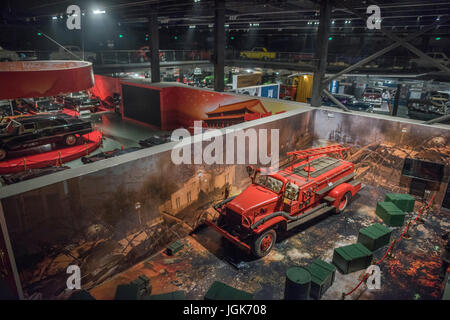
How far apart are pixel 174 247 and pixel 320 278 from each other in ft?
11.1

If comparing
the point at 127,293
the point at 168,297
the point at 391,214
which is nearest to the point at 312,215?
the point at 391,214

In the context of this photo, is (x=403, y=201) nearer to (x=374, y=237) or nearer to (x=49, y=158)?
(x=374, y=237)

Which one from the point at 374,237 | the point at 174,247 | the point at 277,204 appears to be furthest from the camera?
the point at 277,204

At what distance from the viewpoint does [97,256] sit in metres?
5.84

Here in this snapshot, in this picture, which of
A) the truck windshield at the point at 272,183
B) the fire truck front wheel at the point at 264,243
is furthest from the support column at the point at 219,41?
the fire truck front wheel at the point at 264,243

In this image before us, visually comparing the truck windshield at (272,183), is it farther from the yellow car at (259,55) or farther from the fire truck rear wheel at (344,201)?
the yellow car at (259,55)

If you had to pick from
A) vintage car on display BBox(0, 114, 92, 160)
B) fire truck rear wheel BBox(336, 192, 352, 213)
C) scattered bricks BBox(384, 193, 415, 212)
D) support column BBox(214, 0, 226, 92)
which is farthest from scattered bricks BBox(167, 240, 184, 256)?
vintage car on display BBox(0, 114, 92, 160)

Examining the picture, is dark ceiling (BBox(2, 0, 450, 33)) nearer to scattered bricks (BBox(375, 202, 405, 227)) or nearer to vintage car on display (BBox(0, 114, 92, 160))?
vintage car on display (BBox(0, 114, 92, 160))

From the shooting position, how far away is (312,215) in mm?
7773

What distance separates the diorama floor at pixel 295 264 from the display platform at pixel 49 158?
8.90 m

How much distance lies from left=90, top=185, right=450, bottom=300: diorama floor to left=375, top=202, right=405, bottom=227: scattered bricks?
0.54ft

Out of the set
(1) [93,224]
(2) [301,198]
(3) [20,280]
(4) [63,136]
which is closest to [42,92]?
(1) [93,224]

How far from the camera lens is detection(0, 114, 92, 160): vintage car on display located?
12.8 meters
